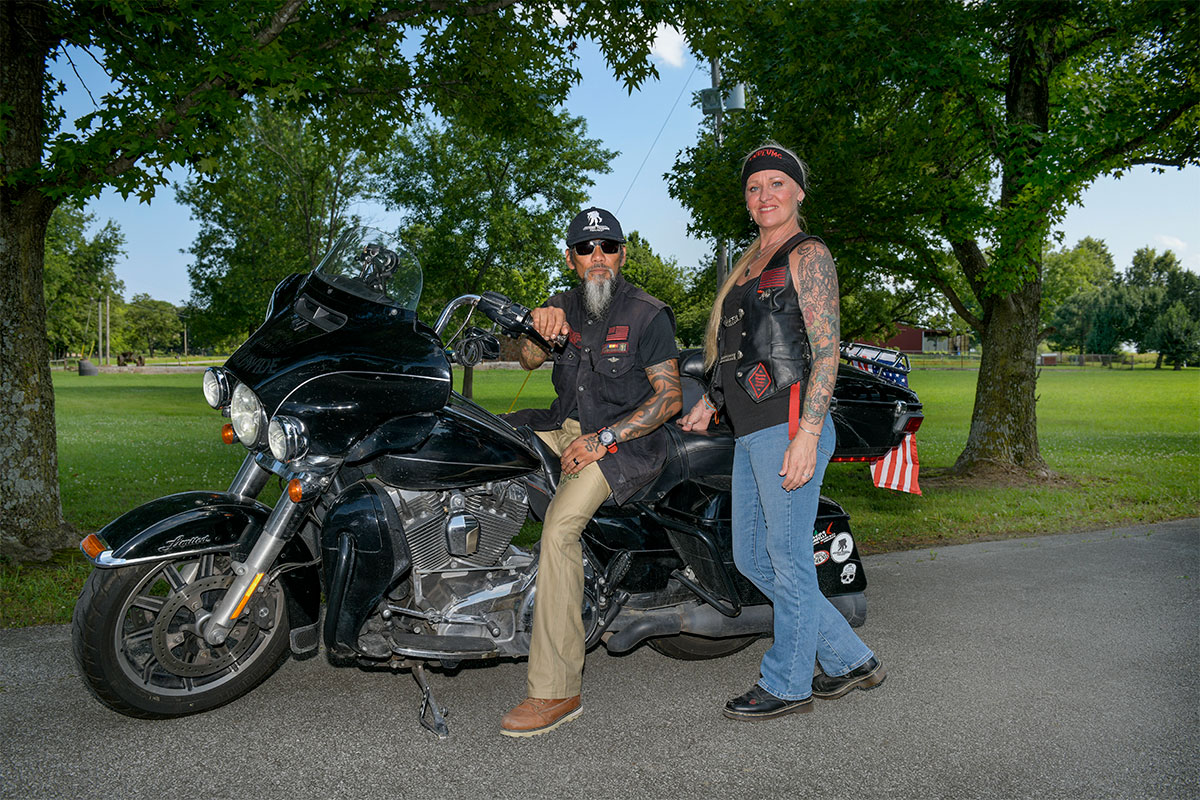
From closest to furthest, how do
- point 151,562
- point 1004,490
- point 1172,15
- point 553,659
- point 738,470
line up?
point 151,562 < point 553,659 < point 738,470 < point 1172,15 < point 1004,490

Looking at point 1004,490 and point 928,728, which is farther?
point 1004,490

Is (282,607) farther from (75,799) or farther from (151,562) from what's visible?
(75,799)

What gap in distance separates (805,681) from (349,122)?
6872mm

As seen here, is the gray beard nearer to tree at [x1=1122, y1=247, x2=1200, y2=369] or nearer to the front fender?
the front fender

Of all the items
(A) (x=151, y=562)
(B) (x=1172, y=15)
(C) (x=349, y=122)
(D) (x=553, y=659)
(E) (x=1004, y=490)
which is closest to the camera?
(A) (x=151, y=562)

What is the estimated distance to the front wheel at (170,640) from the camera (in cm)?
321

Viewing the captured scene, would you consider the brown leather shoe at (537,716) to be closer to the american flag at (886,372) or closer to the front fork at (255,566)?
the front fork at (255,566)

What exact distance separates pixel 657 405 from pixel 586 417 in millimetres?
327

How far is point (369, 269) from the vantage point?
345 cm

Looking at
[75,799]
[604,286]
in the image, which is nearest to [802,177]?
[604,286]

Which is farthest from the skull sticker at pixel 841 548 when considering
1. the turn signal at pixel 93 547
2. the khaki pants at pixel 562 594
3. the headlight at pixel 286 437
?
the turn signal at pixel 93 547

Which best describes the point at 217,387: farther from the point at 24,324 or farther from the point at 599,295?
the point at 24,324

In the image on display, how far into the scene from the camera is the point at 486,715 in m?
3.59

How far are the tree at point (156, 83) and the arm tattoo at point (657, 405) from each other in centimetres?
375
